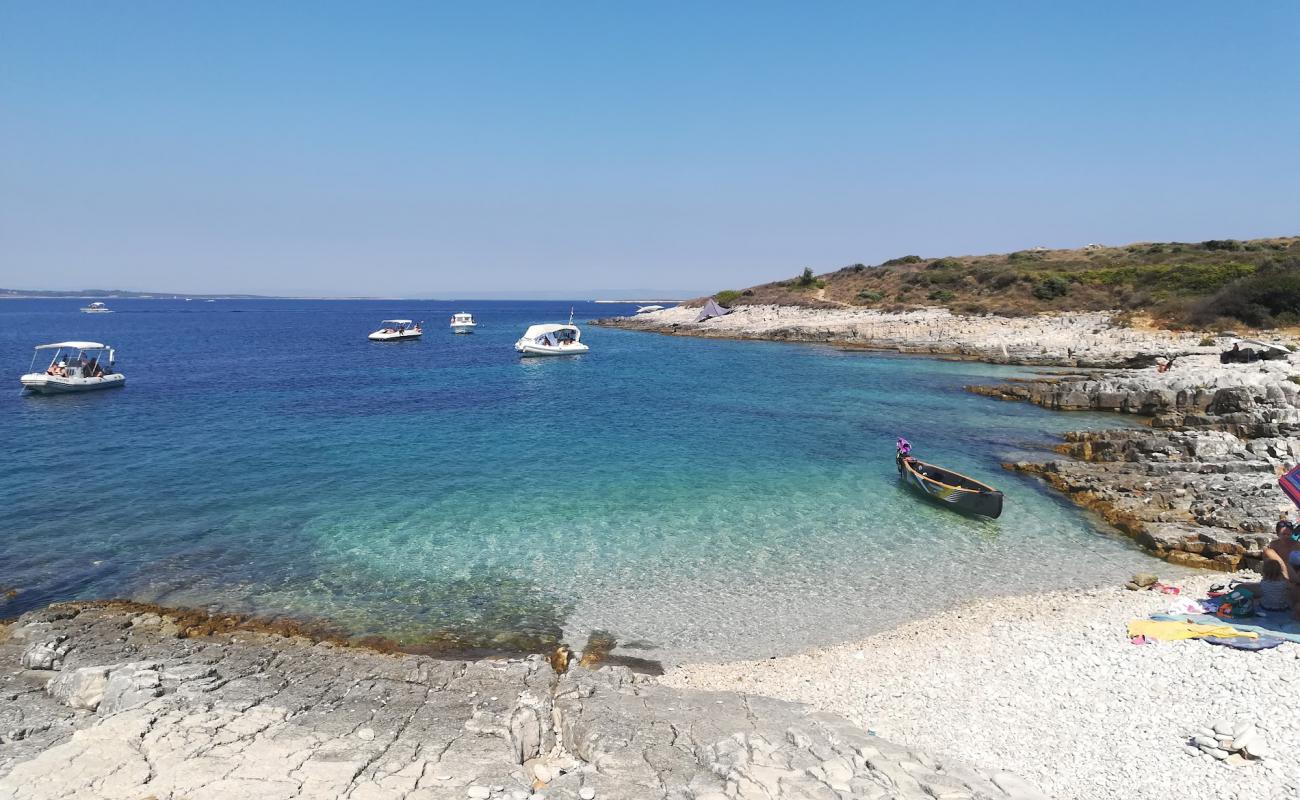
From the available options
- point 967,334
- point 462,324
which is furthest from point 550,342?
point 967,334

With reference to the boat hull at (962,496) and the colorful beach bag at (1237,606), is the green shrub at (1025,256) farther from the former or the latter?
the colorful beach bag at (1237,606)

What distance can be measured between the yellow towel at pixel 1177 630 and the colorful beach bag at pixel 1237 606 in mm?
701

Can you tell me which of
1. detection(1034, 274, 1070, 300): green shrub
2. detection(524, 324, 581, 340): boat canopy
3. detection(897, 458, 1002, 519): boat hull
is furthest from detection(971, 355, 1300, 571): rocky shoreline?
detection(524, 324, 581, 340): boat canopy

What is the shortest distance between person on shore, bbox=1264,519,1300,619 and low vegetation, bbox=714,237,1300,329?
48.0 metres

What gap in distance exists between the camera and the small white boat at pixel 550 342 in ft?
210

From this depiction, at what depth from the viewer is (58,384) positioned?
3841 centimetres

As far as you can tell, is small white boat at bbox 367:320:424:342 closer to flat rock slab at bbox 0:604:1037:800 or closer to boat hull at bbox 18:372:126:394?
boat hull at bbox 18:372:126:394

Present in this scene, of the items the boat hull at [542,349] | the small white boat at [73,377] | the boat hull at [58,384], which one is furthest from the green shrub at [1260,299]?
the boat hull at [58,384]

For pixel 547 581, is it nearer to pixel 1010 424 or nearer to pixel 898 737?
pixel 898 737

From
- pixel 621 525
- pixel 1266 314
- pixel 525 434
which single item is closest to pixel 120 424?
pixel 525 434

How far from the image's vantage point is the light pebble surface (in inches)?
328

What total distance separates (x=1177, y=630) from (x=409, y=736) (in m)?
12.8

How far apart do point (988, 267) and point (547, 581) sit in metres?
90.2

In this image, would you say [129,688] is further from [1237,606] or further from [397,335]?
[397,335]
